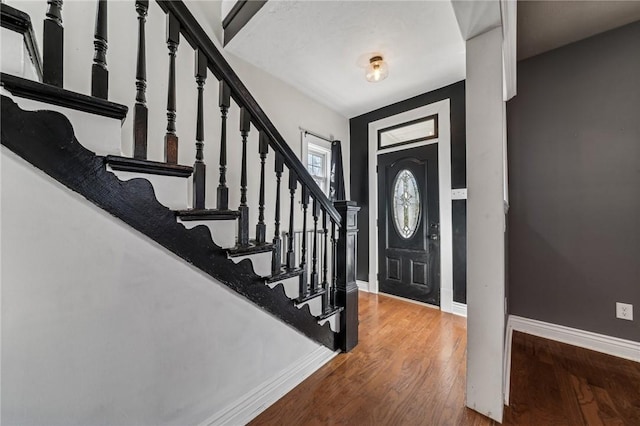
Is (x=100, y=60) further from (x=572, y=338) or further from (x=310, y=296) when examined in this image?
(x=572, y=338)

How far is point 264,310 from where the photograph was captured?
4.58ft

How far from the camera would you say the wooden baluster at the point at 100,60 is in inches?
34.2

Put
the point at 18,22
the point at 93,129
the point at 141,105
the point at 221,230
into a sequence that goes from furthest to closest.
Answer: the point at 221,230
the point at 141,105
the point at 93,129
the point at 18,22

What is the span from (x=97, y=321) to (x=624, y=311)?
3.47m

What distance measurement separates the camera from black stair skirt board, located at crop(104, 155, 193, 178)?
853mm

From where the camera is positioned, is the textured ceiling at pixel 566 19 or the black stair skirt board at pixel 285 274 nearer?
the black stair skirt board at pixel 285 274

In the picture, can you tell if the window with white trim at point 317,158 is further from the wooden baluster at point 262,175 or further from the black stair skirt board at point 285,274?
the black stair skirt board at point 285,274

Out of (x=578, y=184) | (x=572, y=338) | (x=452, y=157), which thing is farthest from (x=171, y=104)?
(x=572, y=338)

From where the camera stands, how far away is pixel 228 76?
1.21 m

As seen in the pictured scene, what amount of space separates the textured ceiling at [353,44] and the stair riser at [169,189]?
1.75 metres

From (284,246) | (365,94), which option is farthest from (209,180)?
(365,94)

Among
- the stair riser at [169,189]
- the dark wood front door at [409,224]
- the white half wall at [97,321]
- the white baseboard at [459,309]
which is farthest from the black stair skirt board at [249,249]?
the white baseboard at [459,309]

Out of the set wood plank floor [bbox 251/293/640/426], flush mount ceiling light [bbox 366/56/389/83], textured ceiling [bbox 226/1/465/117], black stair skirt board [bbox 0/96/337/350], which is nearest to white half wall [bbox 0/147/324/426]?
black stair skirt board [bbox 0/96/337/350]

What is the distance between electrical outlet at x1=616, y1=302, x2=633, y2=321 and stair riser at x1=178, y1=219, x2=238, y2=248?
3.06m
